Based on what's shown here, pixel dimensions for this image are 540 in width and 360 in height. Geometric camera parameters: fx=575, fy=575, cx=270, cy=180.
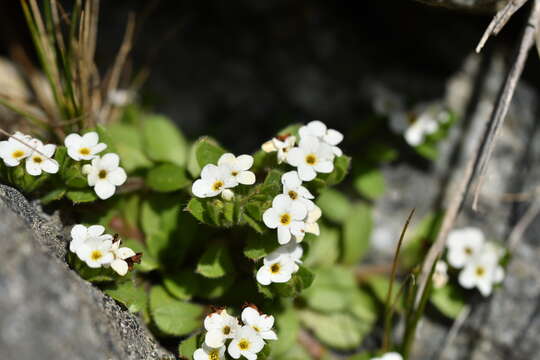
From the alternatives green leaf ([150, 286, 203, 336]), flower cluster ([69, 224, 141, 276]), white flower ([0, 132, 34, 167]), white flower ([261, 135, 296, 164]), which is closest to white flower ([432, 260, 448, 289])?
white flower ([261, 135, 296, 164])

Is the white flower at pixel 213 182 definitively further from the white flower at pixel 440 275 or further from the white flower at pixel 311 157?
the white flower at pixel 440 275

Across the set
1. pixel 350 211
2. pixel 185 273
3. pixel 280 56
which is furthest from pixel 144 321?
pixel 280 56

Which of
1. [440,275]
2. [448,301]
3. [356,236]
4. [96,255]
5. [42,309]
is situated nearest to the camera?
[42,309]

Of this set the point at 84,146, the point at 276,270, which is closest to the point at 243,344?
the point at 276,270

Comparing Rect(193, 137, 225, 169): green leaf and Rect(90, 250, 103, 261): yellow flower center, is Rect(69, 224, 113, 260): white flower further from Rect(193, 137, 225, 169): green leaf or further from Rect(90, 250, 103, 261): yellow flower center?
Rect(193, 137, 225, 169): green leaf

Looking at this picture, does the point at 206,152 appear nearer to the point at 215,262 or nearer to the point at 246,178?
the point at 246,178

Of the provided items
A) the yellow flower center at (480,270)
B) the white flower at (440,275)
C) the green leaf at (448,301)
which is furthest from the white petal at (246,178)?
the yellow flower center at (480,270)
